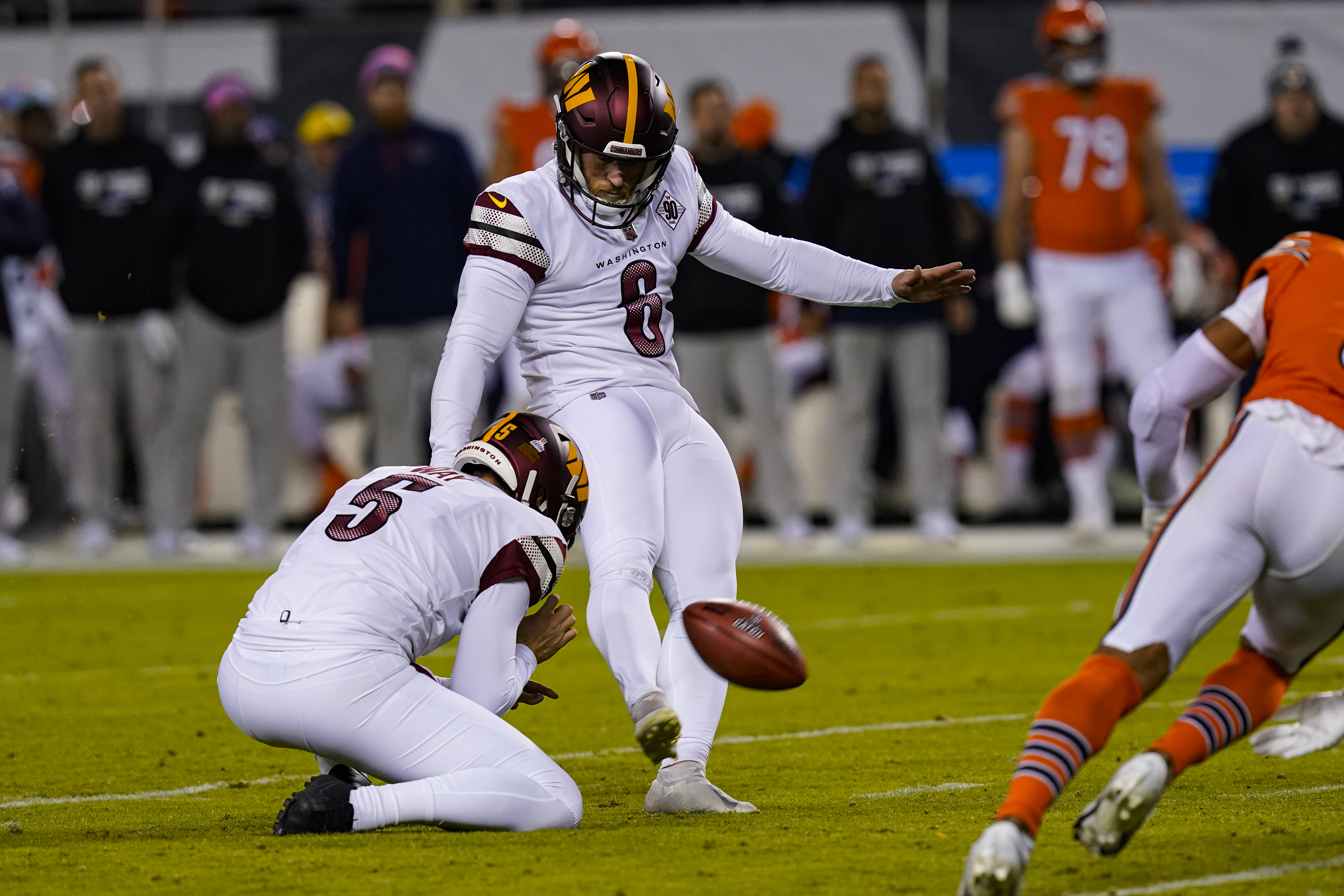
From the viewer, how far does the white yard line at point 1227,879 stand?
3209mm

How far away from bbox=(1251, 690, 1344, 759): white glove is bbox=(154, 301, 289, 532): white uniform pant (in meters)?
6.82

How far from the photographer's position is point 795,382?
1136cm

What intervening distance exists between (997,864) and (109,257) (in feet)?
25.0

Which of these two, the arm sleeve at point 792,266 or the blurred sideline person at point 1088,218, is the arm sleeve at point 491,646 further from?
the blurred sideline person at point 1088,218

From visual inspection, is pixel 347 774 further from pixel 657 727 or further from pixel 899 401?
pixel 899 401

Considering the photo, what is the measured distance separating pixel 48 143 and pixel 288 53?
1683 mm

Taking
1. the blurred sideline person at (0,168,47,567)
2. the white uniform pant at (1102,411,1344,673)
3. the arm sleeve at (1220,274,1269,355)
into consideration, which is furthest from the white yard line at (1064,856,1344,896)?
the blurred sideline person at (0,168,47,567)

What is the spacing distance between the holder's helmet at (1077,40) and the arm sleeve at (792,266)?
201 inches

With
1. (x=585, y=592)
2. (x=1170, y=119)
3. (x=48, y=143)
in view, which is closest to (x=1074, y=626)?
(x=585, y=592)

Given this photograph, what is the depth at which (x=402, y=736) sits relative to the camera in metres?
3.84

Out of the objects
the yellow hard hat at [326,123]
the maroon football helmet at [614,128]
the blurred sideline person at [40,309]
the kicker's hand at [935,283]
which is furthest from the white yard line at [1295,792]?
the yellow hard hat at [326,123]

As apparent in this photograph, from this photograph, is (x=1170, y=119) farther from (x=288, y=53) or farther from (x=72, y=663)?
(x=72, y=663)

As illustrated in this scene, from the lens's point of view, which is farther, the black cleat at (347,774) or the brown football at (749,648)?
the black cleat at (347,774)

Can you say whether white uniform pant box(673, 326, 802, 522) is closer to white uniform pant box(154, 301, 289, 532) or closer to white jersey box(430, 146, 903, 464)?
white uniform pant box(154, 301, 289, 532)
